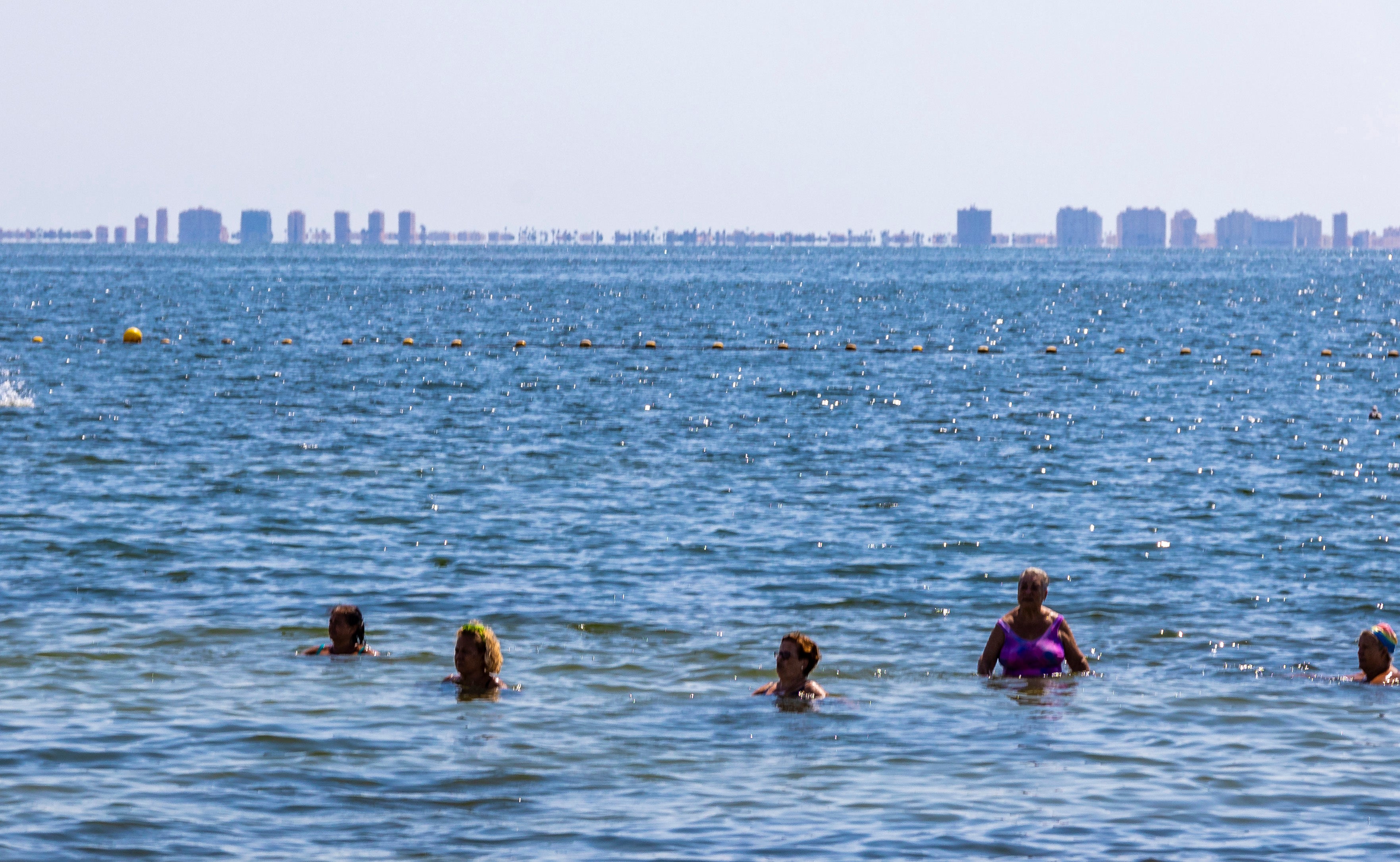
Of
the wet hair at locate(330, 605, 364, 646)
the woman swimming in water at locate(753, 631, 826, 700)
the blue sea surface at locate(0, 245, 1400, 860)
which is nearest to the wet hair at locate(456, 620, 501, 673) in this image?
the blue sea surface at locate(0, 245, 1400, 860)

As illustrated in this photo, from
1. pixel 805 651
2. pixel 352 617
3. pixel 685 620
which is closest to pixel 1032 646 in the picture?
pixel 805 651

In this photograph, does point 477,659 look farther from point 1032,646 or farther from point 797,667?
point 1032,646

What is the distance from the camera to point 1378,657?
59.2ft

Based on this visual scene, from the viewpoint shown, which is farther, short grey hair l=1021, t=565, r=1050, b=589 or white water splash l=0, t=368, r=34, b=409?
white water splash l=0, t=368, r=34, b=409

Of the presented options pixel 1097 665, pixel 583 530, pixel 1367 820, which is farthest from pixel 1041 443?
pixel 1367 820

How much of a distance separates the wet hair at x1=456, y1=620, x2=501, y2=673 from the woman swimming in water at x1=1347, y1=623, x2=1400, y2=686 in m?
8.75

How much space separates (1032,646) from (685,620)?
197 inches

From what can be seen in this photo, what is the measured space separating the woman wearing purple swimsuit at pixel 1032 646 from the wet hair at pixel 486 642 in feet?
16.2

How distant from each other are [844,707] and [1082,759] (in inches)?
105

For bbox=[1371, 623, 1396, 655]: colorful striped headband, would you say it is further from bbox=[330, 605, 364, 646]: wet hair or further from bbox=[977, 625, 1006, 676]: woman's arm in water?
bbox=[330, 605, 364, 646]: wet hair

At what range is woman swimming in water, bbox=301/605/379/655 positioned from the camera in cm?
1891

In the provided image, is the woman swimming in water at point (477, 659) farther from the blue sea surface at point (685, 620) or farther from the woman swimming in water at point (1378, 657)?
the woman swimming in water at point (1378, 657)

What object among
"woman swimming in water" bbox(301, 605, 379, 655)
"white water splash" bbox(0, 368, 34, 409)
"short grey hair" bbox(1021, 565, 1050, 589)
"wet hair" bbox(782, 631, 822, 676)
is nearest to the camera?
"wet hair" bbox(782, 631, 822, 676)

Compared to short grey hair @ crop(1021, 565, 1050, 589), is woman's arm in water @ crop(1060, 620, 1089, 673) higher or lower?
lower
